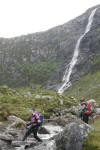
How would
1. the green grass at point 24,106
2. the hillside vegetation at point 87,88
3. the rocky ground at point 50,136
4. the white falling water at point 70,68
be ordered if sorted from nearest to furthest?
the rocky ground at point 50,136 < the green grass at point 24,106 < the hillside vegetation at point 87,88 < the white falling water at point 70,68

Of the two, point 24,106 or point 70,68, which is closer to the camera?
point 24,106

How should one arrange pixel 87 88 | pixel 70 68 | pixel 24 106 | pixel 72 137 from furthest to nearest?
pixel 70 68
pixel 87 88
pixel 24 106
pixel 72 137

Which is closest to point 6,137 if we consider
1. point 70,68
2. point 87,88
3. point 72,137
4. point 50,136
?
point 50,136

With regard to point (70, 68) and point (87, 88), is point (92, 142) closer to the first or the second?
point (87, 88)

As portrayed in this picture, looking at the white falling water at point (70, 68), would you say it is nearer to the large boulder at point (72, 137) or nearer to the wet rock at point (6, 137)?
the wet rock at point (6, 137)

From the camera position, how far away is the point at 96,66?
511ft

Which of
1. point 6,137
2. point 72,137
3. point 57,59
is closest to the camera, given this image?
point 72,137

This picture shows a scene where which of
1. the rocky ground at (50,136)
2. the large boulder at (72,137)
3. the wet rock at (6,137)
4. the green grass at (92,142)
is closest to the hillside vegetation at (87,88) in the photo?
the rocky ground at (50,136)

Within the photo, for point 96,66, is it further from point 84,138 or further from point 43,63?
point 84,138

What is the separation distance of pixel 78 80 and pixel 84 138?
119 metres

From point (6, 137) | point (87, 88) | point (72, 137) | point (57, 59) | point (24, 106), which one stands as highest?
point (57, 59)

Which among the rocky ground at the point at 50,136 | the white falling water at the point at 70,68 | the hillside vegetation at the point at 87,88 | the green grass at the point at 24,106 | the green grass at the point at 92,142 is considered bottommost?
the green grass at the point at 92,142

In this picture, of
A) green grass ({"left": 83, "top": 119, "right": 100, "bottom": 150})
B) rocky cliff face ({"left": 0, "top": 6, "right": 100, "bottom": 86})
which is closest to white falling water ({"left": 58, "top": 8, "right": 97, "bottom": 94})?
rocky cliff face ({"left": 0, "top": 6, "right": 100, "bottom": 86})

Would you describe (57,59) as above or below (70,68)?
above
